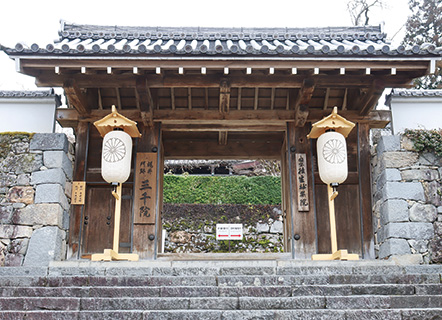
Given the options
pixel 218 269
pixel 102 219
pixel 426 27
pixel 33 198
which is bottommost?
pixel 218 269

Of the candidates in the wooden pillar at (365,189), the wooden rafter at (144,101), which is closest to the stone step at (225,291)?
the wooden pillar at (365,189)

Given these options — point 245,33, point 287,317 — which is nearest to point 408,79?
point 245,33

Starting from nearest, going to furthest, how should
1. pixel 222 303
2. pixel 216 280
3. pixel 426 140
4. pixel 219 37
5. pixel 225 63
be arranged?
pixel 222 303 < pixel 216 280 < pixel 225 63 < pixel 426 140 < pixel 219 37

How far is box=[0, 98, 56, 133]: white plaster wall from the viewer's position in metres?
7.92

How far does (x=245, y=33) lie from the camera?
9.78m

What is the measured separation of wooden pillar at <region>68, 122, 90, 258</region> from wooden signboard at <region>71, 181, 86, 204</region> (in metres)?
0.12

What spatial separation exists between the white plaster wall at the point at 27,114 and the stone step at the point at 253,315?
163 inches

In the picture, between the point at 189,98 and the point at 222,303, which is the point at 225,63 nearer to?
the point at 189,98

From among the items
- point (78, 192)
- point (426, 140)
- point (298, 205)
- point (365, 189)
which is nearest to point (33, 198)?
point (78, 192)

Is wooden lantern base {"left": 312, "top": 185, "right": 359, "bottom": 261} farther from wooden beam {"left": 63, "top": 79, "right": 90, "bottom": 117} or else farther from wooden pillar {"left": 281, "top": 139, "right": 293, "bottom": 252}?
wooden beam {"left": 63, "top": 79, "right": 90, "bottom": 117}

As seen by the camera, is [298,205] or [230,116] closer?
[298,205]

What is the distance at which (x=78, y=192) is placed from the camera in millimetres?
7520

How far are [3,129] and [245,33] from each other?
4827 mm

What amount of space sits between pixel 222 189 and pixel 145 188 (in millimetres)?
7905
